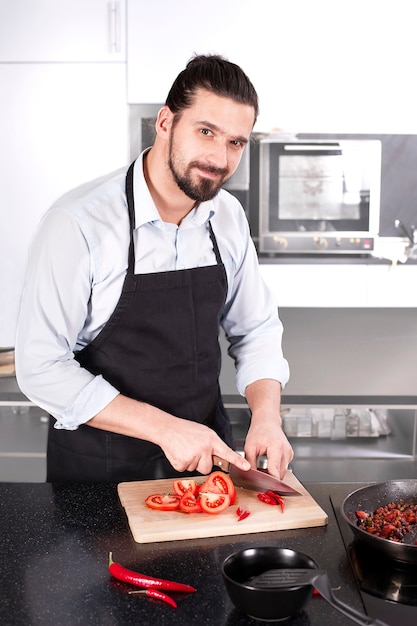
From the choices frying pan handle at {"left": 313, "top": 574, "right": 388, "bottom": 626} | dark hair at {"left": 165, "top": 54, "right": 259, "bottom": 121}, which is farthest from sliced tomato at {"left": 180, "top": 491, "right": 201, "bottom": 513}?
dark hair at {"left": 165, "top": 54, "right": 259, "bottom": 121}

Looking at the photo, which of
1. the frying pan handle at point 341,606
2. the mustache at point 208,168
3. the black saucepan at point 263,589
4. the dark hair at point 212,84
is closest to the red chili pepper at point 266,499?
the black saucepan at point 263,589

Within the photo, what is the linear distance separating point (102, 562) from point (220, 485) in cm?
30

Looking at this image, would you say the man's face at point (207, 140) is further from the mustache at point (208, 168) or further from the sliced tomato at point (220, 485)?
the sliced tomato at point (220, 485)

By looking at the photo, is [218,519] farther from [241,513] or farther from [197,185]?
[197,185]

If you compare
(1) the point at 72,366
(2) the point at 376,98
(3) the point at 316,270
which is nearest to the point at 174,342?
(1) the point at 72,366

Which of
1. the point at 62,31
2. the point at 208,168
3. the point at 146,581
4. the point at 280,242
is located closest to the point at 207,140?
the point at 208,168

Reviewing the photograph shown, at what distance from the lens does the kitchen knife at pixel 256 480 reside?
1.49 meters

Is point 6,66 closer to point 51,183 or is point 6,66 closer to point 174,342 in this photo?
point 51,183

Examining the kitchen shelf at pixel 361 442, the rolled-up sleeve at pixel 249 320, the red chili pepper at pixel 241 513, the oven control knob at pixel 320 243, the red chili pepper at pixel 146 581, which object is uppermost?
the oven control knob at pixel 320 243

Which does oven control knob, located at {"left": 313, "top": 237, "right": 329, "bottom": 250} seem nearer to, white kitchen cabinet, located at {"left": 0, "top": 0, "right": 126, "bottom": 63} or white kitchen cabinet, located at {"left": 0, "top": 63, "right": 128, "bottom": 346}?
white kitchen cabinet, located at {"left": 0, "top": 63, "right": 128, "bottom": 346}

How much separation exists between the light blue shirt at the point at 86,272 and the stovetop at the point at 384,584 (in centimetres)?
57

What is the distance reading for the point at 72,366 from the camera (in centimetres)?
158

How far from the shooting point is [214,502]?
1443 millimetres

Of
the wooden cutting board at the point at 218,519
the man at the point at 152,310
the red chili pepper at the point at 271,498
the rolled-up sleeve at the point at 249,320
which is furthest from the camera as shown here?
the rolled-up sleeve at the point at 249,320
